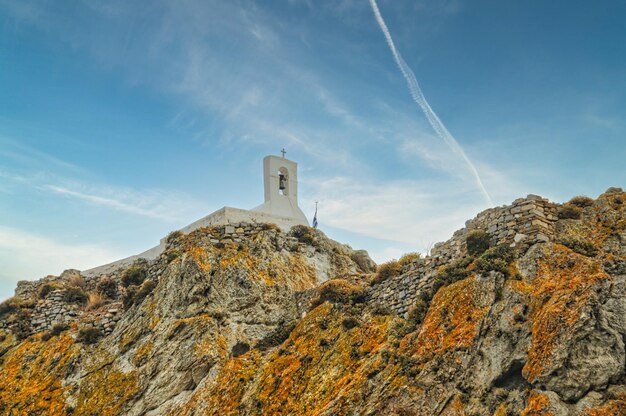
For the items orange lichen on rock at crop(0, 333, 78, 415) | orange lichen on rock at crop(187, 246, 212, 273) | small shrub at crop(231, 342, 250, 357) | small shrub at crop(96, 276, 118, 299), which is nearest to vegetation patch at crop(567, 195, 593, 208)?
small shrub at crop(231, 342, 250, 357)

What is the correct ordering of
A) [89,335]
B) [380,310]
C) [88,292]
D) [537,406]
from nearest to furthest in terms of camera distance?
Result: [537,406] < [380,310] < [89,335] < [88,292]

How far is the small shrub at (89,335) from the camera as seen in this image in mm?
26125

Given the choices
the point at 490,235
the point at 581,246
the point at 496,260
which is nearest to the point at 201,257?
the point at 490,235

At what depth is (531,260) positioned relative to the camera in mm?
16281

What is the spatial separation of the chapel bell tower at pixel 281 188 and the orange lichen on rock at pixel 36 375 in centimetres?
1339

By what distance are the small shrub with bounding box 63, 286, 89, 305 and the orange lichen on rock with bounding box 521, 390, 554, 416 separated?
2491 cm

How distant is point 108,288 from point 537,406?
85.3 ft

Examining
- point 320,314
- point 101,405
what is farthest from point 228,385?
point 101,405

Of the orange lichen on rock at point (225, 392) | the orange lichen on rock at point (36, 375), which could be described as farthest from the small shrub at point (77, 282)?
the orange lichen on rock at point (225, 392)

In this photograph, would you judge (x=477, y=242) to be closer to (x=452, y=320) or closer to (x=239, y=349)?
(x=452, y=320)

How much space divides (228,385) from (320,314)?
4049 millimetres

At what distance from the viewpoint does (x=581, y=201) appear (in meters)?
18.2

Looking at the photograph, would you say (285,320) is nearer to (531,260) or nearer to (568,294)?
(531,260)

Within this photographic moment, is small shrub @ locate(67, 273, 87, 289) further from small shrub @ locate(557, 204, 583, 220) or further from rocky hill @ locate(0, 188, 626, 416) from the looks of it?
small shrub @ locate(557, 204, 583, 220)
